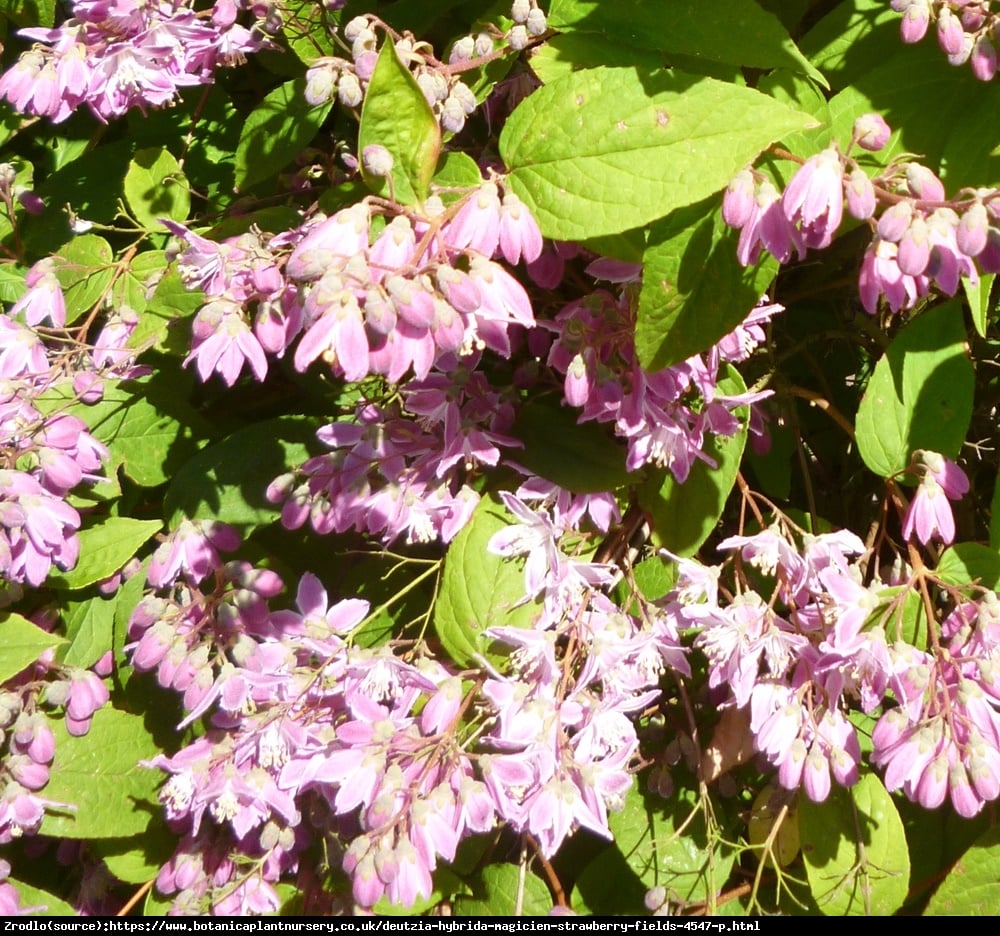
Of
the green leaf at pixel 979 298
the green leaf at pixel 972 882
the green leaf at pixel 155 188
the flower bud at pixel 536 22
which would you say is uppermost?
the flower bud at pixel 536 22

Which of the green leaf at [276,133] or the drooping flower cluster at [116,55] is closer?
the drooping flower cluster at [116,55]

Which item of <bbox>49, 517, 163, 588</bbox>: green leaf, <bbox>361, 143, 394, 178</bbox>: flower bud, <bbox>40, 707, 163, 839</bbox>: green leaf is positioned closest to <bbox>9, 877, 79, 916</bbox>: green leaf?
<bbox>40, 707, 163, 839</bbox>: green leaf

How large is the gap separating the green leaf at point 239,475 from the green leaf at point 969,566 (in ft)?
3.32

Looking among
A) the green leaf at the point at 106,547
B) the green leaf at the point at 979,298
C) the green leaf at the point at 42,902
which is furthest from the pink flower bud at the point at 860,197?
the green leaf at the point at 42,902

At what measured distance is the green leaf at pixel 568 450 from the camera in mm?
1366

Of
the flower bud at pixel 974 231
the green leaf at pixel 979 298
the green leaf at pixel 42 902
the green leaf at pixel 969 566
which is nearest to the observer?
the flower bud at pixel 974 231

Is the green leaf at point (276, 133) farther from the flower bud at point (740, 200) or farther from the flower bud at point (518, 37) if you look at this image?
the flower bud at point (740, 200)

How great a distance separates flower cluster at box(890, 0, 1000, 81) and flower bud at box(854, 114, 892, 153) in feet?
0.44

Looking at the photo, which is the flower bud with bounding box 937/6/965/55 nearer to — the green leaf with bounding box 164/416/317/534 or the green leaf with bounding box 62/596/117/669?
the green leaf with bounding box 164/416/317/534

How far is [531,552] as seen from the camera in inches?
52.0

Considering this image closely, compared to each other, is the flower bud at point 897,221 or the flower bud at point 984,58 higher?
the flower bud at point 984,58

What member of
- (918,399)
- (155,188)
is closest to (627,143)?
(918,399)

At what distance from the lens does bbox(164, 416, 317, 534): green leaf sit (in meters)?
1.48

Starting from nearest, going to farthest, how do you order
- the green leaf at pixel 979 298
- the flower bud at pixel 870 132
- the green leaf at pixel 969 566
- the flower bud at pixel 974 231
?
the flower bud at pixel 974 231
the flower bud at pixel 870 132
the green leaf at pixel 979 298
the green leaf at pixel 969 566
